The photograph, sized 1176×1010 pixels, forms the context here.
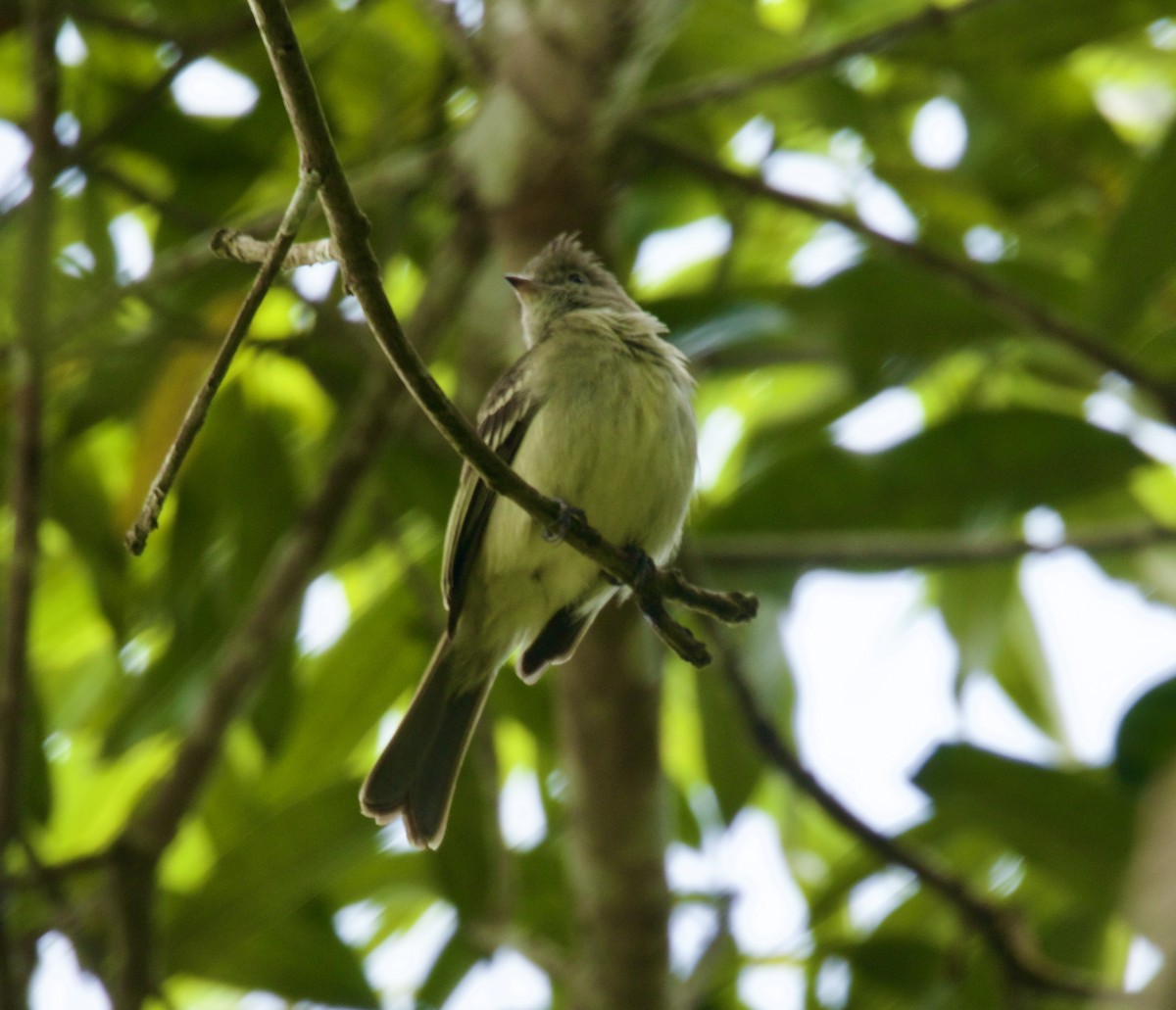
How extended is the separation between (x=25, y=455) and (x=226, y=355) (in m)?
2.04

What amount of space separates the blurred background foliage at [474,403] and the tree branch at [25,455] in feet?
0.43

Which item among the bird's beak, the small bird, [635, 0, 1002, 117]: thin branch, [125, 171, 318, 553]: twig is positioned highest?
[125, 171, 318, 553]: twig

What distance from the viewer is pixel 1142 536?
14.0 feet

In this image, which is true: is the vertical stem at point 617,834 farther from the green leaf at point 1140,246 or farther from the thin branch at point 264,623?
the green leaf at point 1140,246

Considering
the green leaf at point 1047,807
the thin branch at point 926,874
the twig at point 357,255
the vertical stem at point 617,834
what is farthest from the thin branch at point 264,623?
the twig at point 357,255

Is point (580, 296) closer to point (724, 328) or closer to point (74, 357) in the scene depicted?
point (724, 328)

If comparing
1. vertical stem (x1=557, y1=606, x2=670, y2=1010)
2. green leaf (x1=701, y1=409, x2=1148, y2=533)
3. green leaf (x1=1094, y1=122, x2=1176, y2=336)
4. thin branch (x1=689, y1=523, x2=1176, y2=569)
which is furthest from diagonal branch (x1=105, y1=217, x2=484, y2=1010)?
green leaf (x1=1094, y1=122, x2=1176, y2=336)

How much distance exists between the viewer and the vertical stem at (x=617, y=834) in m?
3.95

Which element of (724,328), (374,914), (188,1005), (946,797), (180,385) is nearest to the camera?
(946,797)

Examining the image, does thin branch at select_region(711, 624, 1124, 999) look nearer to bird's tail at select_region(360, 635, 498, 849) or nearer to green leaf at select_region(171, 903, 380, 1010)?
bird's tail at select_region(360, 635, 498, 849)

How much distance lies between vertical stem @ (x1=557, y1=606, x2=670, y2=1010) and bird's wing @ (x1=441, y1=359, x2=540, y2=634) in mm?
550

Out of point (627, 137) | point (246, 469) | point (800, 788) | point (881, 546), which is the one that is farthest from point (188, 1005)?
point (627, 137)

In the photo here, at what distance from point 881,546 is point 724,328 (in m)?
0.81

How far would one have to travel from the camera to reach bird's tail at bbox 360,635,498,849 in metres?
3.30
